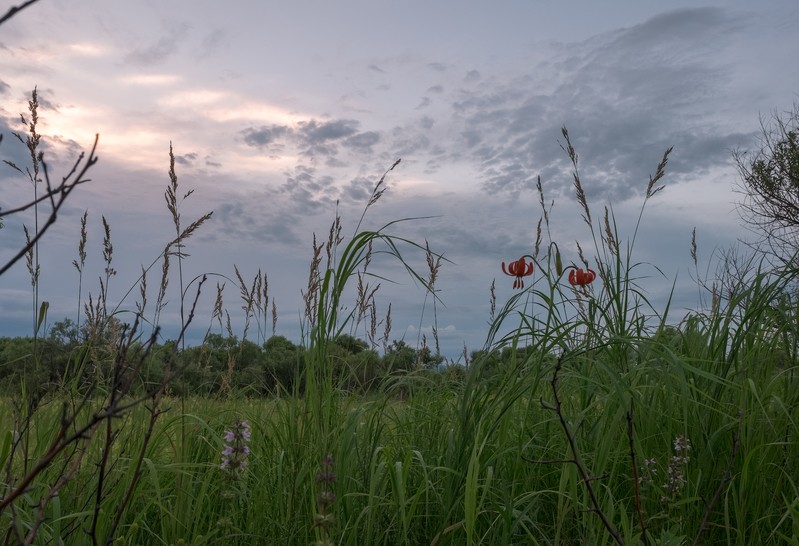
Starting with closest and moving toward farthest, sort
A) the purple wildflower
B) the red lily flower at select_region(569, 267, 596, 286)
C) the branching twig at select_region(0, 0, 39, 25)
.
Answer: the branching twig at select_region(0, 0, 39, 25) → the purple wildflower → the red lily flower at select_region(569, 267, 596, 286)

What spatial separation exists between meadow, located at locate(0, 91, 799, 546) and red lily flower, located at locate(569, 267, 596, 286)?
3 centimetres

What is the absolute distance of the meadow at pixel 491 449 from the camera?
7.27 ft

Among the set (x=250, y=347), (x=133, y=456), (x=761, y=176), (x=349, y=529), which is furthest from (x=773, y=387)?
(x=761, y=176)

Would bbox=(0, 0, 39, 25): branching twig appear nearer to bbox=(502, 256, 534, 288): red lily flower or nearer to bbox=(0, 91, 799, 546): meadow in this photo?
bbox=(0, 91, 799, 546): meadow

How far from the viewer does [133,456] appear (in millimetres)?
2740

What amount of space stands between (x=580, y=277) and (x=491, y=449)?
3.62ft

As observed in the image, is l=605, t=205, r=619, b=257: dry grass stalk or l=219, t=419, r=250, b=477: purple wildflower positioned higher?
l=605, t=205, r=619, b=257: dry grass stalk

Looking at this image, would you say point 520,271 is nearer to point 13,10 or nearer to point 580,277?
point 580,277

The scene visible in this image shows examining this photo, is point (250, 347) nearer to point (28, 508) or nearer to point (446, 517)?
point (28, 508)

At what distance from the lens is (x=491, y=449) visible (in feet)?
8.15

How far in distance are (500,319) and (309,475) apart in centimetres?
93

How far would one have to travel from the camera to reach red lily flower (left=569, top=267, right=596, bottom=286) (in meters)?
3.23

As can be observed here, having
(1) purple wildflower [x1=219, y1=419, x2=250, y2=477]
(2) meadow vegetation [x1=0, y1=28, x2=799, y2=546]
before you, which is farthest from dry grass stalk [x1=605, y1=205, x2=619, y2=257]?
(1) purple wildflower [x1=219, y1=419, x2=250, y2=477]

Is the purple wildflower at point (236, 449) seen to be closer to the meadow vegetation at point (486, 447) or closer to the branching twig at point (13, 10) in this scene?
the meadow vegetation at point (486, 447)
